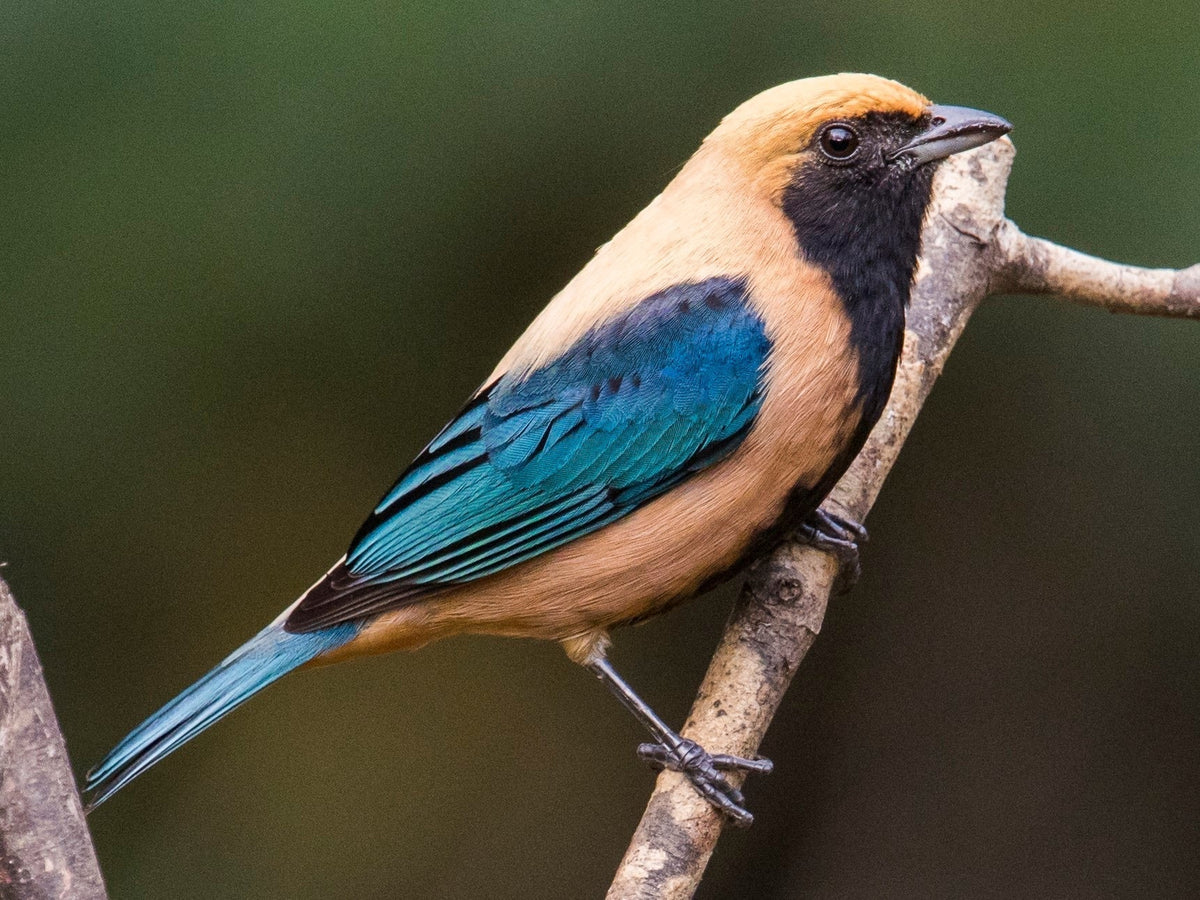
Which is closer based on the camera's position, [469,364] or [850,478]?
[850,478]

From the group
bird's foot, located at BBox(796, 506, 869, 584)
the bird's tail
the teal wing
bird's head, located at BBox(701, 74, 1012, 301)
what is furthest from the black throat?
the bird's tail

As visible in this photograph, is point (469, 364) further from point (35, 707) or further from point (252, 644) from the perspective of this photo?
point (35, 707)

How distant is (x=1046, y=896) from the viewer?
4121 millimetres

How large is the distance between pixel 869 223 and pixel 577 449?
83 centimetres

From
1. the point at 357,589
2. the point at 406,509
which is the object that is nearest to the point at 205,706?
the point at 357,589

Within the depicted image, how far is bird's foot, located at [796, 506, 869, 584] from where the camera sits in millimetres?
3514

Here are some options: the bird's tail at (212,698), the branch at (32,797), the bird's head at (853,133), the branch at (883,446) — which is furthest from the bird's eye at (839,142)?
the branch at (32,797)

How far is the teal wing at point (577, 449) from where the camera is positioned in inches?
124

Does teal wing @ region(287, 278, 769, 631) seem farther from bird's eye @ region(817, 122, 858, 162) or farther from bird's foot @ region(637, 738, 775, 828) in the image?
bird's foot @ region(637, 738, 775, 828)

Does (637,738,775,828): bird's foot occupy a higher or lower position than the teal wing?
lower

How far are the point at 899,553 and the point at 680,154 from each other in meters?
1.32

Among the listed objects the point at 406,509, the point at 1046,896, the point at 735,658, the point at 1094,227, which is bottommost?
the point at 1046,896

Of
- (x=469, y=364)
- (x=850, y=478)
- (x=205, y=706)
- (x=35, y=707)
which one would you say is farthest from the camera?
(x=469, y=364)

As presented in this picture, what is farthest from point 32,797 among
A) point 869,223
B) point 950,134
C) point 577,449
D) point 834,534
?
point 950,134
